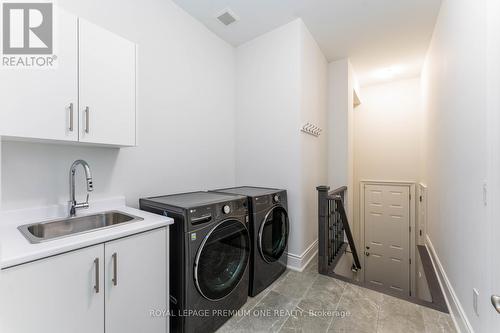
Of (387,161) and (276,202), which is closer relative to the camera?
(276,202)

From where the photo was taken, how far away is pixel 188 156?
236 cm

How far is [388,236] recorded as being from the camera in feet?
14.0

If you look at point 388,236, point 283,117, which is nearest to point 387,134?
point 388,236

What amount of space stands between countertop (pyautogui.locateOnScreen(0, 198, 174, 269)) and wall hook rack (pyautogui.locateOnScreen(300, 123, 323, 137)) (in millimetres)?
1822

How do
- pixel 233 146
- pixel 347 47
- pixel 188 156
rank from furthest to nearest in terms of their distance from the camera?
pixel 347 47 → pixel 233 146 → pixel 188 156

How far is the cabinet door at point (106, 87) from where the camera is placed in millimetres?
1352

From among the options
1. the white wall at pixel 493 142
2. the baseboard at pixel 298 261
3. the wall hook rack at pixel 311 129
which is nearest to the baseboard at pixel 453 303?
the white wall at pixel 493 142

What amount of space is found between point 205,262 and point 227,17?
2.42 meters

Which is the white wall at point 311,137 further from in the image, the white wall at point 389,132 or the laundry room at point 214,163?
the white wall at point 389,132

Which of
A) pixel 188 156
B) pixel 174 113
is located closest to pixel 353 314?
pixel 188 156

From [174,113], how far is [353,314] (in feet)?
7.58

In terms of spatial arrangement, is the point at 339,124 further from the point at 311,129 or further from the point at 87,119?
the point at 87,119

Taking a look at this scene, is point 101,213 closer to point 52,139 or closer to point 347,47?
point 52,139

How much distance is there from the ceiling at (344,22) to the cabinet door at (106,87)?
3.71ft
